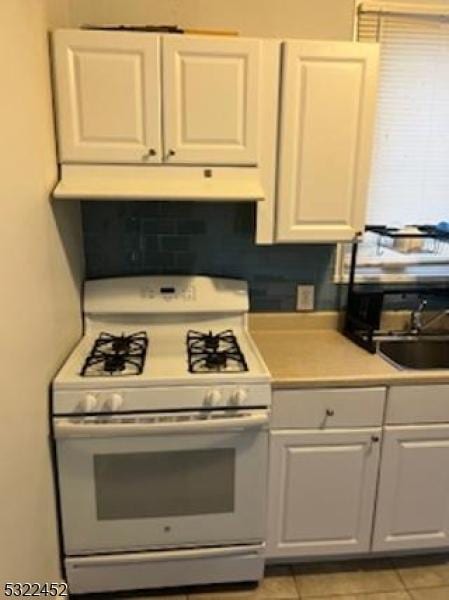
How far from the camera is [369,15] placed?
7.20 ft

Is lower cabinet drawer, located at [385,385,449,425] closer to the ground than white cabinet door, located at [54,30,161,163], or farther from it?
closer to the ground

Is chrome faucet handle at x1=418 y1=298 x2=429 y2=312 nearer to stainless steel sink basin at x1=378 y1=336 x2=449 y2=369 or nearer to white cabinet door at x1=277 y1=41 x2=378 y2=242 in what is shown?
stainless steel sink basin at x1=378 y1=336 x2=449 y2=369

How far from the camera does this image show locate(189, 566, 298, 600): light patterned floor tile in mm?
2010

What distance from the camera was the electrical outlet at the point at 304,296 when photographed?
2416mm

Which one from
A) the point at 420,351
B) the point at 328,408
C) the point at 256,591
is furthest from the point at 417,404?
the point at 256,591

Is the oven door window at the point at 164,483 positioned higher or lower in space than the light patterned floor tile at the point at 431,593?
higher

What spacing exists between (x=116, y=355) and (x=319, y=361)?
0.79 meters

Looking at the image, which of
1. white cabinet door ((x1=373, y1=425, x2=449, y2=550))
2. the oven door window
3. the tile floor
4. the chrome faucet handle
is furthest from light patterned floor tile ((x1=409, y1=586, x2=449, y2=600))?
the chrome faucet handle

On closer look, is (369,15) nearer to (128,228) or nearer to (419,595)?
(128,228)

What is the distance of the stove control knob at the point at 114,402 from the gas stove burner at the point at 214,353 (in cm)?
27

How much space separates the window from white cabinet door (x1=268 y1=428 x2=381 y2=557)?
841 mm

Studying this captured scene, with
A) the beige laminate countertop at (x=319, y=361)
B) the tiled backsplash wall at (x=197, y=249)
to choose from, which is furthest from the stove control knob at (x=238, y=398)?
the tiled backsplash wall at (x=197, y=249)

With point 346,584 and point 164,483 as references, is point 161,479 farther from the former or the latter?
point 346,584

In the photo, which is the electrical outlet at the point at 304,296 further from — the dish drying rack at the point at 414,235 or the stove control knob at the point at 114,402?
the stove control knob at the point at 114,402
